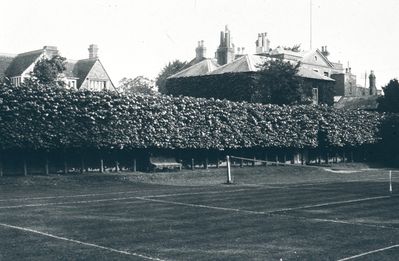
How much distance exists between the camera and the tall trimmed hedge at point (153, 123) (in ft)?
84.2

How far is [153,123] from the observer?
3072 cm

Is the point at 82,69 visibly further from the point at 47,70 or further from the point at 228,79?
the point at 228,79

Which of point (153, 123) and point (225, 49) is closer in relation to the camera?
point (153, 123)

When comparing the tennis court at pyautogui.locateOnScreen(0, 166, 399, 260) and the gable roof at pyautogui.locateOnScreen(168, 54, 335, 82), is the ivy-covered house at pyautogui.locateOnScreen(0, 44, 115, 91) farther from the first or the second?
the tennis court at pyautogui.locateOnScreen(0, 166, 399, 260)

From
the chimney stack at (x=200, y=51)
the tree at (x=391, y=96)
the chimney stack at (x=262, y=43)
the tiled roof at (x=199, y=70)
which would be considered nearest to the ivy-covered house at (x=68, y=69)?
the tiled roof at (x=199, y=70)

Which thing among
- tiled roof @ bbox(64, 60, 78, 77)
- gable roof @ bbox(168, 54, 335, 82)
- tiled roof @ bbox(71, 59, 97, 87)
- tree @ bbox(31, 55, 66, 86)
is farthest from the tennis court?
tiled roof @ bbox(71, 59, 97, 87)

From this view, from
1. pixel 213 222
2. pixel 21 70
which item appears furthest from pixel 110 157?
pixel 21 70

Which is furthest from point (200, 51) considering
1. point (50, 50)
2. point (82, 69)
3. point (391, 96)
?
point (391, 96)

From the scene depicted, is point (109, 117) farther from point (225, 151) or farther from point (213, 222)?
point (213, 222)

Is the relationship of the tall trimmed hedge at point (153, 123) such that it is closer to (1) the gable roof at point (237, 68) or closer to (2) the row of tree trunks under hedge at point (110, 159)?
(2) the row of tree trunks under hedge at point (110, 159)

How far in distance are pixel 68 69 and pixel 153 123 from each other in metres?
41.8

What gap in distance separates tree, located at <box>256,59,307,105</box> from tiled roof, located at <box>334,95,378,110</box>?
22.9 metres

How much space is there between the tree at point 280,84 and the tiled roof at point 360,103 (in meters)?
22.9

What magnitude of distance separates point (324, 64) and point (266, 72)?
36174mm
